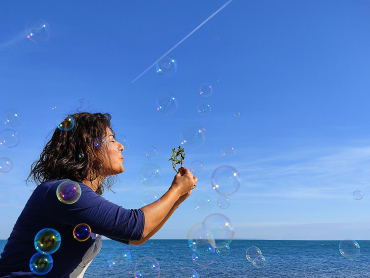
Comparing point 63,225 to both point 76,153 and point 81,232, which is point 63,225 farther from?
point 76,153

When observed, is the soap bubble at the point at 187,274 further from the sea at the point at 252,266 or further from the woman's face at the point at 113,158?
the woman's face at the point at 113,158

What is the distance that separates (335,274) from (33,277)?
33.0 meters

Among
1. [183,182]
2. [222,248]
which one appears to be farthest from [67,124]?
[222,248]

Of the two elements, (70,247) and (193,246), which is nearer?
(70,247)

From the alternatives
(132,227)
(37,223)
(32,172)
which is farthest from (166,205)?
(32,172)

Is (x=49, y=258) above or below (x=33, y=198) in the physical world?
below

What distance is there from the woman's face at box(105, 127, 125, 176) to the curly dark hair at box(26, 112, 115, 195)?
0.04m

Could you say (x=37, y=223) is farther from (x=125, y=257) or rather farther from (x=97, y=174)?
(x=125, y=257)

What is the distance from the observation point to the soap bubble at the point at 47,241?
1.72m

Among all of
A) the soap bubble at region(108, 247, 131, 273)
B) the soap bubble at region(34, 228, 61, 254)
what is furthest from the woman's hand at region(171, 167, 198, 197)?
the soap bubble at region(108, 247, 131, 273)

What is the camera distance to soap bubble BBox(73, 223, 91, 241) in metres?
1.79

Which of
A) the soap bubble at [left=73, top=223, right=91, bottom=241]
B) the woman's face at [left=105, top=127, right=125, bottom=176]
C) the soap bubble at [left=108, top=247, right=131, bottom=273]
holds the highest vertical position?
the woman's face at [left=105, top=127, right=125, bottom=176]

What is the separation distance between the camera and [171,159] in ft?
8.41

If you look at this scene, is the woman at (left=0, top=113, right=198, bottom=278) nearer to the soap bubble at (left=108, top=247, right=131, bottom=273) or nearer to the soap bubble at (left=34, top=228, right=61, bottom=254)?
the soap bubble at (left=34, top=228, right=61, bottom=254)
